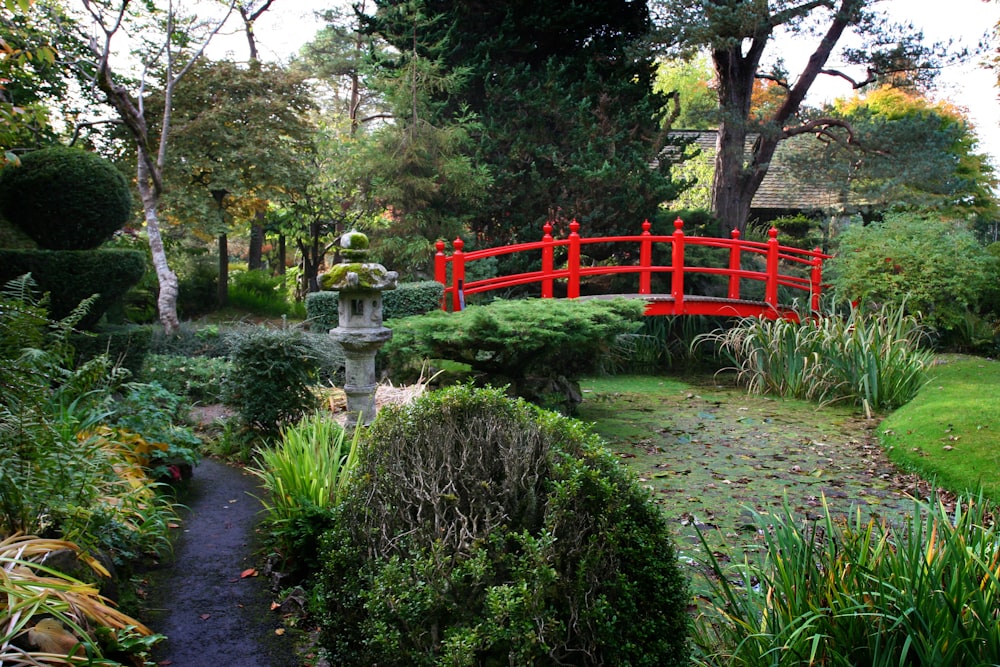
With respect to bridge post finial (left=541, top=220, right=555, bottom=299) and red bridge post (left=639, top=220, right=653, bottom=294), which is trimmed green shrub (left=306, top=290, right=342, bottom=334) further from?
red bridge post (left=639, top=220, right=653, bottom=294)

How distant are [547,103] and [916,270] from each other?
5.79 meters

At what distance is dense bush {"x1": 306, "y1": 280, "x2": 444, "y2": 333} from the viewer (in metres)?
9.02

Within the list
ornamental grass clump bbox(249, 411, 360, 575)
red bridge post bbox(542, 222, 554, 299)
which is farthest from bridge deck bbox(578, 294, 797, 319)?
ornamental grass clump bbox(249, 411, 360, 575)

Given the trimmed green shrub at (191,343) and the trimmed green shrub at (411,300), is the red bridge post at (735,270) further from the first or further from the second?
the trimmed green shrub at (191,343)

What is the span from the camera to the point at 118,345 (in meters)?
7.49

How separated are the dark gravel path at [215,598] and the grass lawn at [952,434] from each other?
12.5 ft

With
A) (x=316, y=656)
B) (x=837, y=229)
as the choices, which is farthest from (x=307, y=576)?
(x=837, y=229)

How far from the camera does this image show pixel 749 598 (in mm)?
2779

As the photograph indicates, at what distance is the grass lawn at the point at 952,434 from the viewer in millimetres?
5305

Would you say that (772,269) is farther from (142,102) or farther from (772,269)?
(142,102)

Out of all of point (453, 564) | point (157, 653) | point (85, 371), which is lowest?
point (157, 653)

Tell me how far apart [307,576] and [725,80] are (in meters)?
12.2

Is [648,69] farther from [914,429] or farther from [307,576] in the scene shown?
[307,576]

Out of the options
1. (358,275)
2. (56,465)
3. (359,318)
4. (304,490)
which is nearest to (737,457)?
(359,318)
